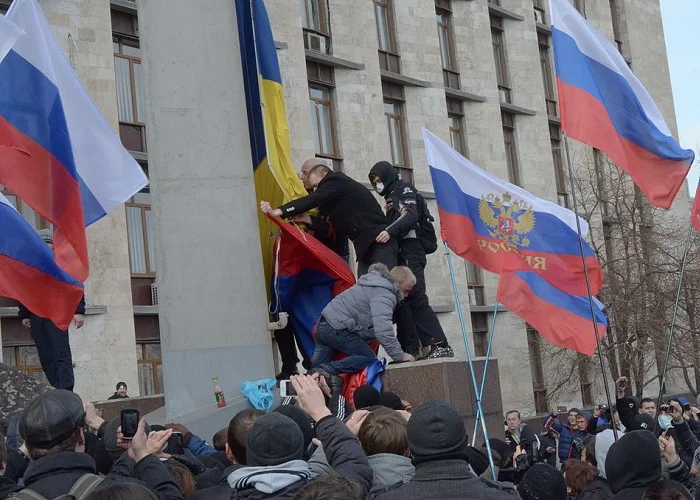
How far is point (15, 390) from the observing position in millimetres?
8898

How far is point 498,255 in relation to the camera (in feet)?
34.4

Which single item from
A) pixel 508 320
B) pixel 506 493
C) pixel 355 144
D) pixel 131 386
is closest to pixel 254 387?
pixel 506 493

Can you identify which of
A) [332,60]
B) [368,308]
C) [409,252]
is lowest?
[368,308]

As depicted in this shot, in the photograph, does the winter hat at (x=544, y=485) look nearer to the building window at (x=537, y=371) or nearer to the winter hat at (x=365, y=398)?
the winter hat at (x=365, y=398)

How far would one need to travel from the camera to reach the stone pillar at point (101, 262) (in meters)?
21.7

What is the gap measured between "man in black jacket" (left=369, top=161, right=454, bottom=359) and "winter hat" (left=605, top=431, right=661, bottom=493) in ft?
18.1

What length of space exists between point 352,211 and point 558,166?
26787 millimetres

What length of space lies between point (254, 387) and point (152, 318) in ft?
49.8

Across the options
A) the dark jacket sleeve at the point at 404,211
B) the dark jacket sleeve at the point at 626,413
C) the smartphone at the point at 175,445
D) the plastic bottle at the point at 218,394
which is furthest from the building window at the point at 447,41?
the smartphone at the point at 175,445

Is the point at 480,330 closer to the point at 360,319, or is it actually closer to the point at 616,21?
the point at 616,21

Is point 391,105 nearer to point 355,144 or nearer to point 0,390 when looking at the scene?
point 355,144

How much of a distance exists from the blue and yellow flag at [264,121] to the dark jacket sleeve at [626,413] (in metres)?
3.05

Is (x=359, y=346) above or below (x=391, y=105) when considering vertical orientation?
below

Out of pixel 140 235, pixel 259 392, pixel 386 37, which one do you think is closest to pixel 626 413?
pixel 259 392
